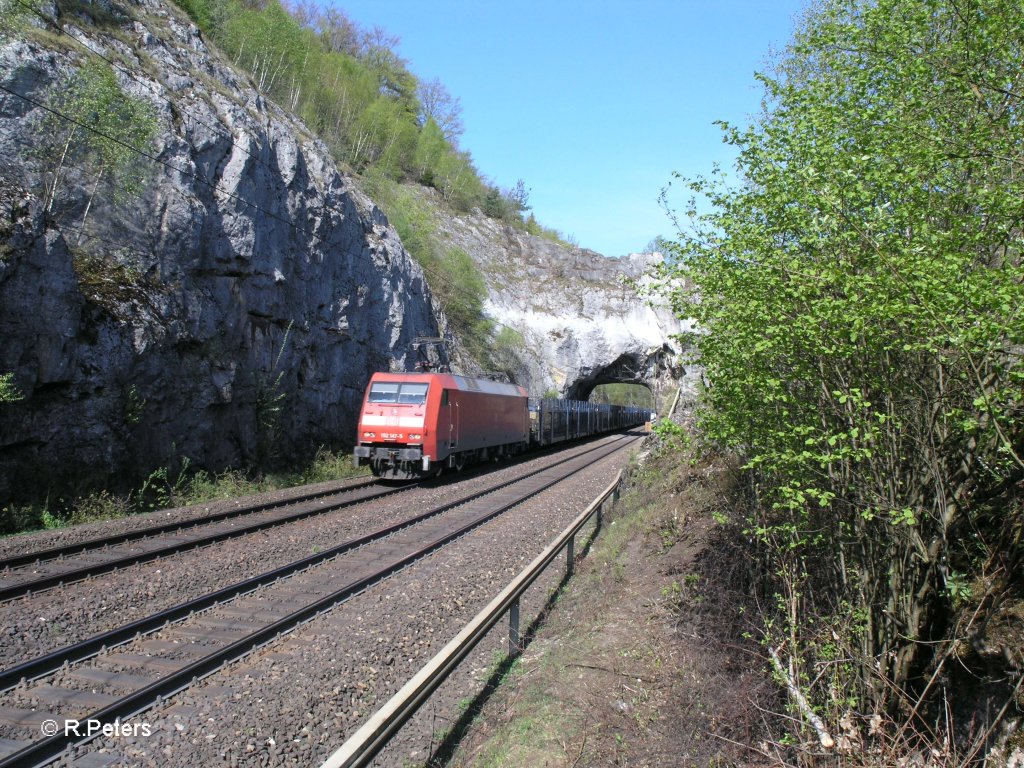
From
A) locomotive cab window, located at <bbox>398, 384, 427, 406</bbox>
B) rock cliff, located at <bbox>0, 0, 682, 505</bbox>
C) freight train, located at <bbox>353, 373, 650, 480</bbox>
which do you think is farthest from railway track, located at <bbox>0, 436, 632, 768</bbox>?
locomotive cab window, located at <bbox>398, 384, 427, 406</bbox>

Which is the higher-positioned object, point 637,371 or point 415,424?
point 637,371

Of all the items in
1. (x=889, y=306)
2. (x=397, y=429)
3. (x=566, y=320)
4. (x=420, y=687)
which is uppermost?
(x=566, y=320)

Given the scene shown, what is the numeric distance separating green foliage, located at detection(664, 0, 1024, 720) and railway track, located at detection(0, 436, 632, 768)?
478 centimetres

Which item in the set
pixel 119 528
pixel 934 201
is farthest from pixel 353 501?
pixel 934 201

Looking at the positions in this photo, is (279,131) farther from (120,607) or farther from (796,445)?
(796,445)

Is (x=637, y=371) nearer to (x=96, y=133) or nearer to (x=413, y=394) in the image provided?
(x=413, y=394)

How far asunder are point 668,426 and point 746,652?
2156 millimetres

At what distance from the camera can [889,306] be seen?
3893 mm

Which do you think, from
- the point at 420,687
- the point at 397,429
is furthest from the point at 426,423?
the point at 420,687

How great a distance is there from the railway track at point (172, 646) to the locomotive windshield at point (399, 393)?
24.3 ft

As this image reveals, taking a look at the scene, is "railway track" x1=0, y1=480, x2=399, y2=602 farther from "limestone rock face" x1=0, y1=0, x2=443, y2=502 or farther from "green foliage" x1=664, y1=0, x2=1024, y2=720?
"green foliage" x1=664, y1=0, x2=1024, y2=720

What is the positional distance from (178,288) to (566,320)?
111 feet

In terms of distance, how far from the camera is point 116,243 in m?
15.4

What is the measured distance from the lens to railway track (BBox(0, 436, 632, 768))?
4605 millimetres
